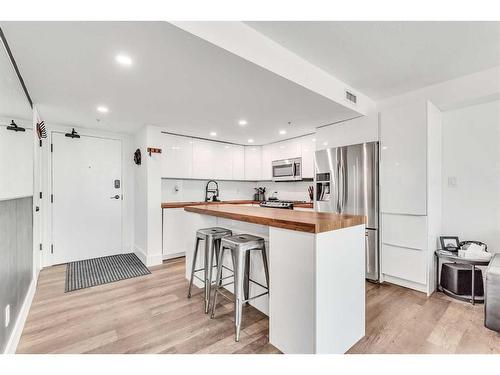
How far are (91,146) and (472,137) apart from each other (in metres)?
5.26

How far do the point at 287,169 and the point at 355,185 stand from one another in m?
1.48

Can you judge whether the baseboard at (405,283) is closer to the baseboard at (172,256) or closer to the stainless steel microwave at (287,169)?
the stainless steel microwave at (287,169)

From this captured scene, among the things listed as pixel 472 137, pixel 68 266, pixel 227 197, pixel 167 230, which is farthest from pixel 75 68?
pixel 472 137

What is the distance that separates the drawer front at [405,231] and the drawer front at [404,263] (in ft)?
0.23

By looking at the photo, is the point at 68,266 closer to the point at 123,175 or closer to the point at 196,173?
the point at 123,175

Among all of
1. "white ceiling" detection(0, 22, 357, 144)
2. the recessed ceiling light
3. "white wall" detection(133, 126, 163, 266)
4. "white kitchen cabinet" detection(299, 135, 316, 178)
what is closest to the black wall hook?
"white ceiling" detection(0, 22, 357, 144)

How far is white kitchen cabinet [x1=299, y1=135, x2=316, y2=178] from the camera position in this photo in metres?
3.97

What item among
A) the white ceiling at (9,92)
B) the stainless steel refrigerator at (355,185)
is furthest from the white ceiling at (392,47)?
the white ceiling at (9,92)

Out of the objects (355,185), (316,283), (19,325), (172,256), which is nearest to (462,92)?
(355,185)

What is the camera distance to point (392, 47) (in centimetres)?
200
